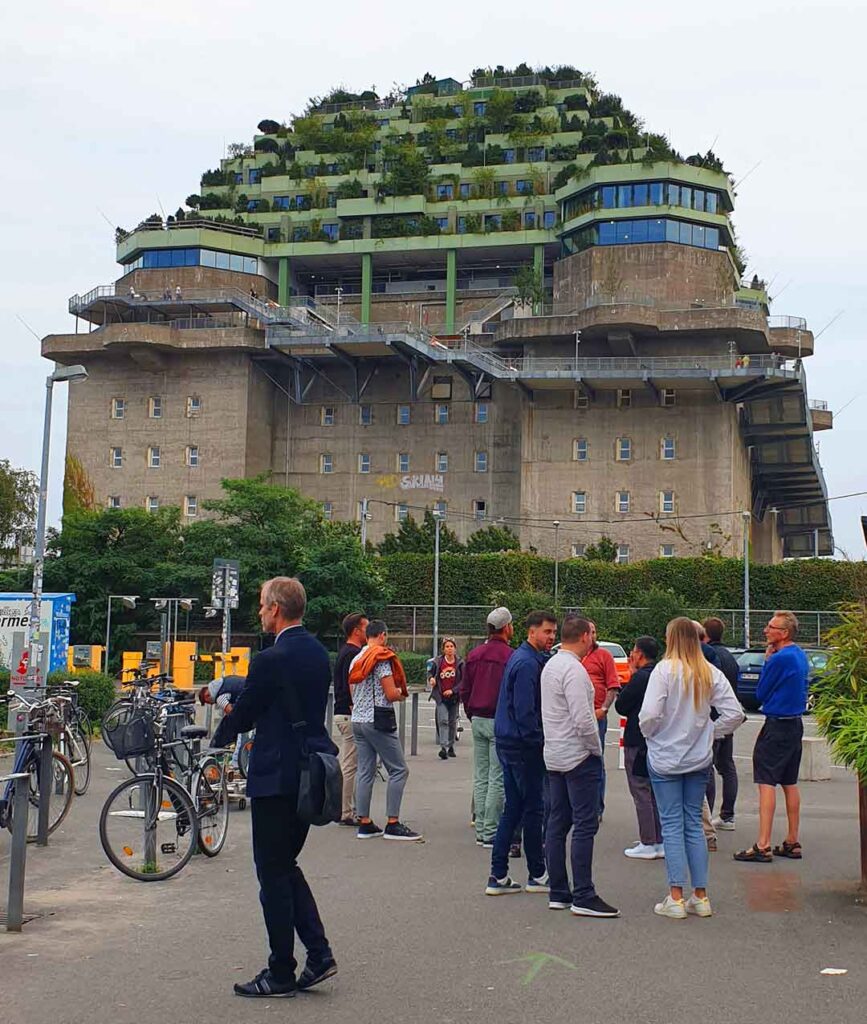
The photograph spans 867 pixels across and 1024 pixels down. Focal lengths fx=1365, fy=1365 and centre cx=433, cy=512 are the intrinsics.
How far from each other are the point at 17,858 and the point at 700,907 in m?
4.36

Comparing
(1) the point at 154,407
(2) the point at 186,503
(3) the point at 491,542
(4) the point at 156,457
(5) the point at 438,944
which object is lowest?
(5) the point at 438,944

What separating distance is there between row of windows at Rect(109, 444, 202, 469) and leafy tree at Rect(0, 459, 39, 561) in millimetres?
6246

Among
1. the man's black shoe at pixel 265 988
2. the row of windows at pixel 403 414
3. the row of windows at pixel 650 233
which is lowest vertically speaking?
the man's black shoe at pixel 265 988

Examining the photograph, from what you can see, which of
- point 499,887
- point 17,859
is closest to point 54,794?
point 17,859

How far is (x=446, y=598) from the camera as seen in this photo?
69000 mm

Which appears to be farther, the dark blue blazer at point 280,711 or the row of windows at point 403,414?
the row of windows at point 403,414

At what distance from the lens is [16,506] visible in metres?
88.8

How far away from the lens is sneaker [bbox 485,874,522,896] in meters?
9.69

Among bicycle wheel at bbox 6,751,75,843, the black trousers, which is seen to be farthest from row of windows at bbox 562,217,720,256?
the black trousers

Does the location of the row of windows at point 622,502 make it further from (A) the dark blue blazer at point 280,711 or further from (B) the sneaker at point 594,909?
(A) the dark blue blazer at point 280,711

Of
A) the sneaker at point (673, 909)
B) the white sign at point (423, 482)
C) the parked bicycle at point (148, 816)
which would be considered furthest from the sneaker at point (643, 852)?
the white sign at point (423, 482)

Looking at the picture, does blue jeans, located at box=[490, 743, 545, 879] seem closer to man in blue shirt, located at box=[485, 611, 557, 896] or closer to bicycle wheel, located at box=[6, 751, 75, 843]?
man in blue shirt, located at box=[485, 611, 557, 896]

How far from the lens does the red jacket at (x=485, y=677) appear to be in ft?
39.0

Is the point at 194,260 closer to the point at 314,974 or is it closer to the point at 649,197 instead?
the point at 649,197
